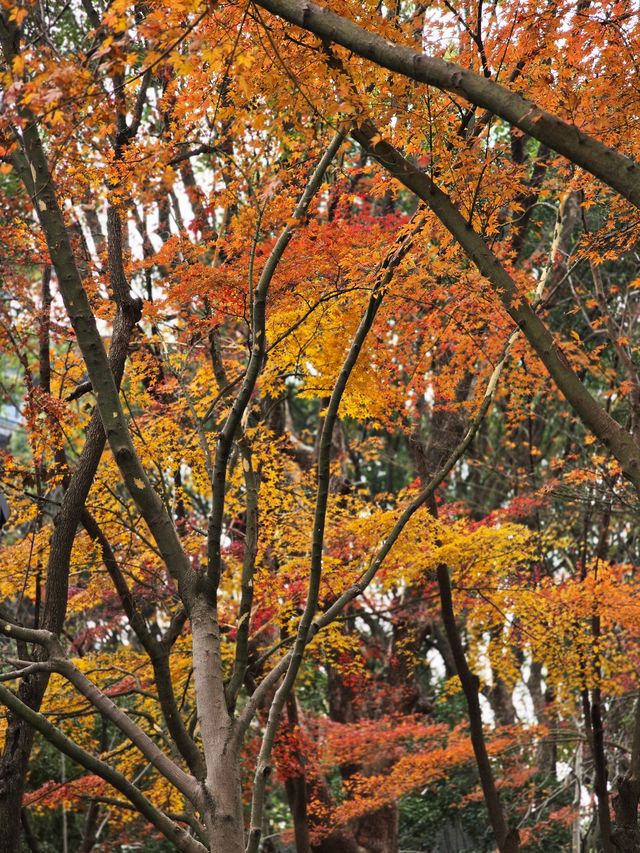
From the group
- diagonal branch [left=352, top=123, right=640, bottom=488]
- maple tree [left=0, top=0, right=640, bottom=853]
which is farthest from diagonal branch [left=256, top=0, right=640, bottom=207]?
diagonal branch [left=352, top=123, right=640, bottom=488]

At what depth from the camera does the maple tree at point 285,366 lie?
4199mm

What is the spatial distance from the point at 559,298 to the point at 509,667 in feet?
27.4

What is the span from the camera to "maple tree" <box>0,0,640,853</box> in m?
4.20

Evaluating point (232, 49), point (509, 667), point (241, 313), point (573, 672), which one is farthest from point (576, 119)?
point (509, 667)

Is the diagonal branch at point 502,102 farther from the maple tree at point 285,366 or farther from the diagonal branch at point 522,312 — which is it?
the diagonal branch at point 522,312

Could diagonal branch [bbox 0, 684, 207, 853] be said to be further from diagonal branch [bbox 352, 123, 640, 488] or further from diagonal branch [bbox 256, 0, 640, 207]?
diagonal branch [bbox 256, 0, 640, 207]

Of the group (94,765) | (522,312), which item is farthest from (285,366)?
(94,765)

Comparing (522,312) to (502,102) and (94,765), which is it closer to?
(502,102)

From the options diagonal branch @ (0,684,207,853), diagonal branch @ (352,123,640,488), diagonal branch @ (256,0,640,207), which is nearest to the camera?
diagonal branch @ (256,0,640,207)

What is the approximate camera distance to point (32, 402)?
21.9ft

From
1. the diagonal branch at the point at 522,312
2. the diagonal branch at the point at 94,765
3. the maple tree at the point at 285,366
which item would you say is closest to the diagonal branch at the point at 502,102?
the maple tree at the point at 285,366

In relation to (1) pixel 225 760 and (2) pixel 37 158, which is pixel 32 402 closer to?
(2) pixel 37 158

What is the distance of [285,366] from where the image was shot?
7.32m

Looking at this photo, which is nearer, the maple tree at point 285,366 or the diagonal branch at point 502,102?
the diagonal branch at point 502,102
